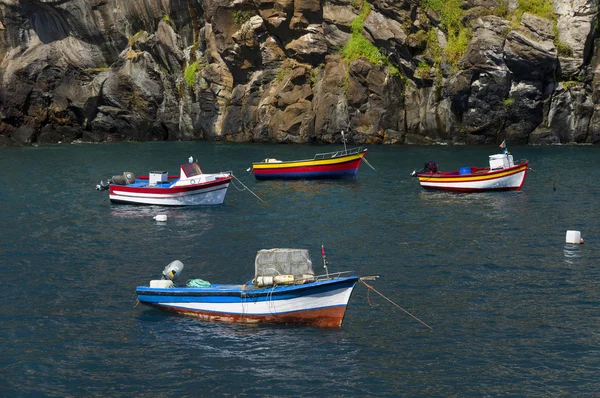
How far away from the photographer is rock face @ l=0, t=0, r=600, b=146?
268 ft

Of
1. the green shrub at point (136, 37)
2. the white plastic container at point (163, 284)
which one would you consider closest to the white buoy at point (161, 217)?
the white plastic container at point (163, 284)

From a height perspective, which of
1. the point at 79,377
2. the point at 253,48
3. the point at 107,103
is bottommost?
the point at 79,377

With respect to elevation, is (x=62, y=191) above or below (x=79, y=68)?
below

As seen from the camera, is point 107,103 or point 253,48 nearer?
point 253,48

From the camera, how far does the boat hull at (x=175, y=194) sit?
5169 cm

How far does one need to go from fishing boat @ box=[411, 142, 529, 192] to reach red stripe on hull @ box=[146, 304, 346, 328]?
104 ft

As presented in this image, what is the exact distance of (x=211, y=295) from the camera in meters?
27.2

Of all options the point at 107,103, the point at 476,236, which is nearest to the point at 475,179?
the point at 476,236

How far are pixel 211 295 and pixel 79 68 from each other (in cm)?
8329

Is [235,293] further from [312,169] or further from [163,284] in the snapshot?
[312,169]

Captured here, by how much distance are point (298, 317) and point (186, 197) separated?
26.9 meters

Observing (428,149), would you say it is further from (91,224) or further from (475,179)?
(91,224)

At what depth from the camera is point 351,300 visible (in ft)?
97.0

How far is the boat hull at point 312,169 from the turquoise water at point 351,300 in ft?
13.4
